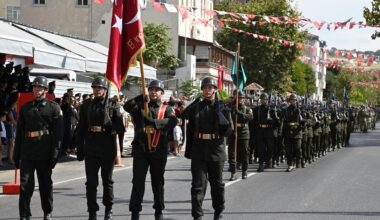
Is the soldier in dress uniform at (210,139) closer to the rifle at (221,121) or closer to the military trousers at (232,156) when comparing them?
the rifle at (221,121)

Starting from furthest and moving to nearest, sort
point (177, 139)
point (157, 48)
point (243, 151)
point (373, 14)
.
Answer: point (157, 48) < point (373, 14) < point (177, 139) < point (243, 151)

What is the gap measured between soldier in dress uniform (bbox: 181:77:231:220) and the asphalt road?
0.95 meters

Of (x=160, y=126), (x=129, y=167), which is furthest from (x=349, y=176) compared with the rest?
(x=160, y=126)

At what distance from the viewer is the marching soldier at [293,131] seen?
20.2 meters

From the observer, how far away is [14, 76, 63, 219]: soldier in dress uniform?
10.4m

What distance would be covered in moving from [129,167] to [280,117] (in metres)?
4.15

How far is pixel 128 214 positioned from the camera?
1130cm

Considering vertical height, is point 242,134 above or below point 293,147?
above

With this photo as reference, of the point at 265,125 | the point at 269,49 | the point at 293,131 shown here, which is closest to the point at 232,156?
the point at 265,125

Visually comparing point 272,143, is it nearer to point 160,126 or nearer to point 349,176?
point 349,176

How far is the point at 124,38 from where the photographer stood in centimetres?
1145

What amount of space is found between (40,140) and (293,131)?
10.9m

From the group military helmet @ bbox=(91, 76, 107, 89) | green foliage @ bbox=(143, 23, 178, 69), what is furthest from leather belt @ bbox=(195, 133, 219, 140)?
green foliage @ bbox=(143, 23, 178, 69)

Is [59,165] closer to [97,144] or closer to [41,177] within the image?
[41,177]
